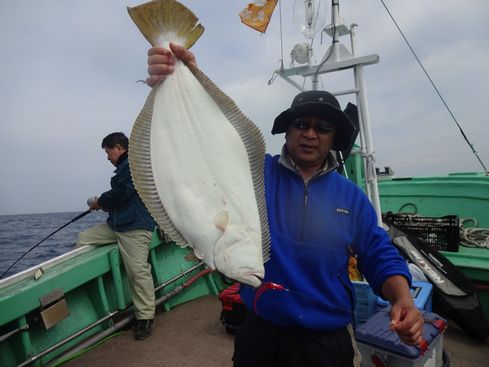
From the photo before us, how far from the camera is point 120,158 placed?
361 centimetres

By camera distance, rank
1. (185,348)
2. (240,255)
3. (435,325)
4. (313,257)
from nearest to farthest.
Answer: (240,255) → (313,257) → (435,325) → (185,348)

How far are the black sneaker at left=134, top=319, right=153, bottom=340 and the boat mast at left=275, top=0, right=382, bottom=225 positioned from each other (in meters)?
2.79

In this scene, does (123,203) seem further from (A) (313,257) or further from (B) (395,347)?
(B) (395,347)

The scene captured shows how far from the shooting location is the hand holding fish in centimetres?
140

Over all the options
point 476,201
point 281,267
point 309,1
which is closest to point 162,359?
point 281,267

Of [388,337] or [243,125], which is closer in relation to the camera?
[243,125]

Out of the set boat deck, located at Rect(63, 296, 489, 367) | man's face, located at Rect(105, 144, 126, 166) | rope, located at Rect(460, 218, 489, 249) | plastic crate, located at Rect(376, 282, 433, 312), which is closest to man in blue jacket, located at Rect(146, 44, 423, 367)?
plastic crate, located at Rect(376, 282, 433, 312)

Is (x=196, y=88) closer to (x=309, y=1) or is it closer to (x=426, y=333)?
(x=426, y=333)

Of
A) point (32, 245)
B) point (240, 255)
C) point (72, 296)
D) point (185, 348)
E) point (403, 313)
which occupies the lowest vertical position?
point (32, 245)

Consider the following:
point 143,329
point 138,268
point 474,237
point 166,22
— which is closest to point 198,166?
point 166,22

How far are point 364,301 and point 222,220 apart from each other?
7.52 ft

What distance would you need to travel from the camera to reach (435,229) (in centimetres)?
437

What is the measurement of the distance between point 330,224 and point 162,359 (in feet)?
8.30

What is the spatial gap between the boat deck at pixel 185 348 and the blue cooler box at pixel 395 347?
3.25ft
